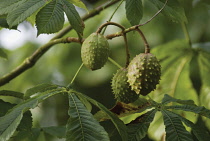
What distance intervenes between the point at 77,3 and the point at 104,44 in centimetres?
19

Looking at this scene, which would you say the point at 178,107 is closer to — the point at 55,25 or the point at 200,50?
the point at 55,25

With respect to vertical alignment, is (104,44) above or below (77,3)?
below

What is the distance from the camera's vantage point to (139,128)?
143cm

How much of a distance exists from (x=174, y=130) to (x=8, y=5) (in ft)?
2.33

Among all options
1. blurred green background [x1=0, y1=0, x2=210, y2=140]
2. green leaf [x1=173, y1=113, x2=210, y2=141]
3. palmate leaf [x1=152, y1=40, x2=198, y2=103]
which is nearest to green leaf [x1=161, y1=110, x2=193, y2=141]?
green leaf [x1=173, y1=113, x2=210, y2=141]

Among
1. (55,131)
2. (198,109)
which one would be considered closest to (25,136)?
(55,131)

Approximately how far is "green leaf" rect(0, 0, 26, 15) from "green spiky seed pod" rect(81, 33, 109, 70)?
29 cm

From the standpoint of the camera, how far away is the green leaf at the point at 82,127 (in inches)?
48.0

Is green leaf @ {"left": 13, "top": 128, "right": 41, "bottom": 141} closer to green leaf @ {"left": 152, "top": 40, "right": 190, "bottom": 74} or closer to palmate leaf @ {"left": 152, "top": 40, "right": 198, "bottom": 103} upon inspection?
palmate leaf @ {"left": 152, "top": 40, "right": 198, "bottom": 103}

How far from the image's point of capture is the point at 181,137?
138cm

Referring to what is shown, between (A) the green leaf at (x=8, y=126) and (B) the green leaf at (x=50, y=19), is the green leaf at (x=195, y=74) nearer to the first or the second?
(B) the green leaf at (x=50, y=19)

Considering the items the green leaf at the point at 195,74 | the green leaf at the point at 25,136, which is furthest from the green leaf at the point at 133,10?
the green leaf at the point at 195,74

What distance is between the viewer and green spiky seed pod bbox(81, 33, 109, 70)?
153 centimetres

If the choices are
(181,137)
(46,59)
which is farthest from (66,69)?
(181,137)
